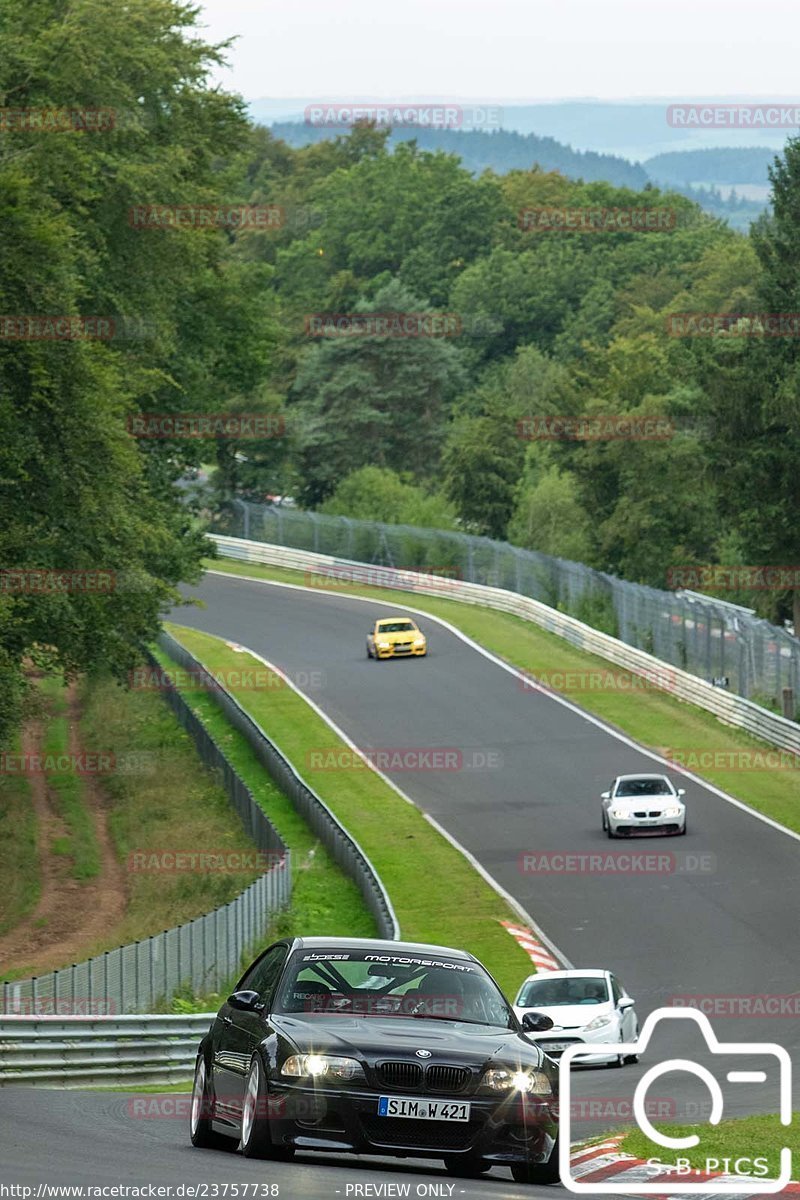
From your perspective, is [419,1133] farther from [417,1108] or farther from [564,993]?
[564,993]

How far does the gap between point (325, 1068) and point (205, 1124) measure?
1561 mm

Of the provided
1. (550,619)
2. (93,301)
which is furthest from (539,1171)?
(550,619)

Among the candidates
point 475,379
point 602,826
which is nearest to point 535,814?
point 602,826

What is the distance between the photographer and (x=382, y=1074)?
1120 centimetres

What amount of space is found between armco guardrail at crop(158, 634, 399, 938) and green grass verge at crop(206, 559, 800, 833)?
9.02 metres

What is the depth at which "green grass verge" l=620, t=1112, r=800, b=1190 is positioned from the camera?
521 inches

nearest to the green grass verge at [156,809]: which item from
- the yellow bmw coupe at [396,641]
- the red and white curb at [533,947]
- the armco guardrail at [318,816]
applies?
the armco guardrail at [318,816]

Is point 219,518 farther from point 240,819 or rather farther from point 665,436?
point 240,819

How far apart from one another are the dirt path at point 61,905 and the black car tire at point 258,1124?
18.5 m

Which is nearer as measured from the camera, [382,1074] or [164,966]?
[382,1074]

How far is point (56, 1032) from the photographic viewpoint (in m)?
17.2

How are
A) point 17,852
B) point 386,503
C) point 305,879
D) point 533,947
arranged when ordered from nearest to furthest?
point 533,947, point 305,879, point 17,852, point 386,503

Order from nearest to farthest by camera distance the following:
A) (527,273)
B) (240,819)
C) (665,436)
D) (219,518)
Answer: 1. (240,819)
2. (665,436)
3. (219,518)
4. (527,273)

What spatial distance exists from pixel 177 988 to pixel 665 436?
57066mm
